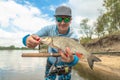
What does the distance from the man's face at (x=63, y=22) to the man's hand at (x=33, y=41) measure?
0.94 m

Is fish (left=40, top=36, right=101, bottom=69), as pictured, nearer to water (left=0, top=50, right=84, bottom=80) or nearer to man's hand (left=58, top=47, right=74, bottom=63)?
man's hand (left=58, top=47, right=74, bottom=63)

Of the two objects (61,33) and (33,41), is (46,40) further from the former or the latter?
(61,33)

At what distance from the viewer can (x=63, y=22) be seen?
611cm

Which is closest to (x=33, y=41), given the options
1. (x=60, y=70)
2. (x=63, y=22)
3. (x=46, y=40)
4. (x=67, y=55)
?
(x=46, y=40)

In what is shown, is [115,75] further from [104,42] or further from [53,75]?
[104,42]

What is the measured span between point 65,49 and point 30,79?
22.5 metres

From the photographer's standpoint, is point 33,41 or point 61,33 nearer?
point 33,41

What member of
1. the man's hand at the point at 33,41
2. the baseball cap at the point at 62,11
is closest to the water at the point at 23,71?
the baseball cap at the point at 62,11

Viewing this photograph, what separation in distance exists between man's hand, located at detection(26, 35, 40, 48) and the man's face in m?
0.94

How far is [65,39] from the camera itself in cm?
545

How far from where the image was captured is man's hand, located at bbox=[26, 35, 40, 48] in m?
5.32

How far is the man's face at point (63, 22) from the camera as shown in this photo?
6133mm

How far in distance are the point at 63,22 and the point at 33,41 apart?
3.58ft

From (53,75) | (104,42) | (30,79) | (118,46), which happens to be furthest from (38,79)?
(104,42)
